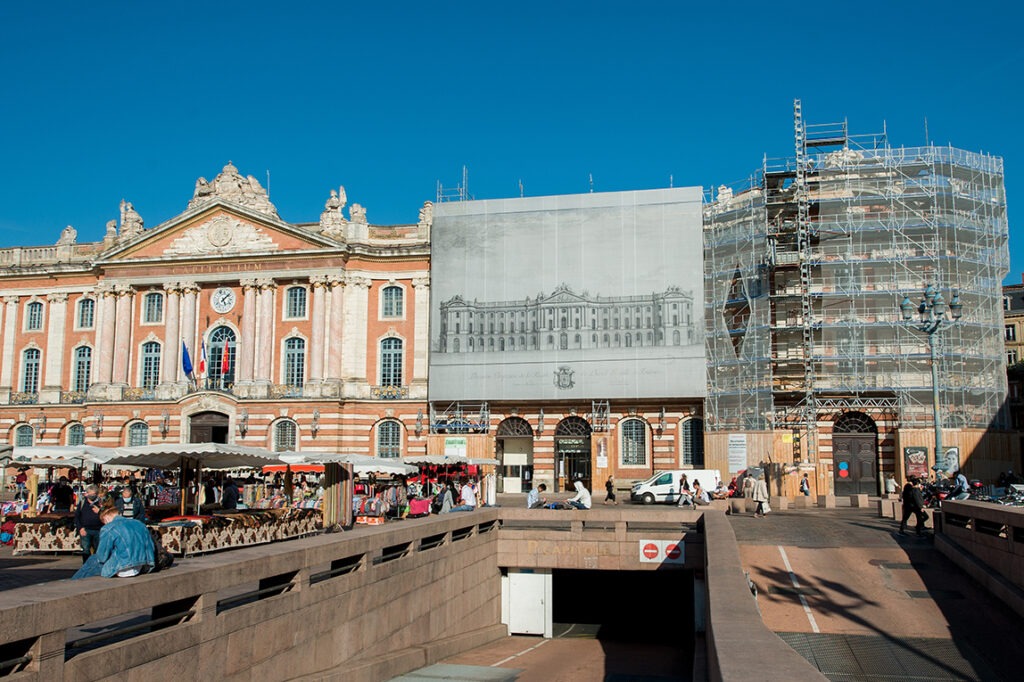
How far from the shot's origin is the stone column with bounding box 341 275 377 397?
164ft

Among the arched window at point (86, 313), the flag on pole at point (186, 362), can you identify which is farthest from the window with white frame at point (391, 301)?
the arched window at point (86, 313)

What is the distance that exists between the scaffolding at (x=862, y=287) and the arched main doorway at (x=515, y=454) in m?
9.39

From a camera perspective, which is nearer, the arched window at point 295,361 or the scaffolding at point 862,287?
the scaffolding at point 862,287

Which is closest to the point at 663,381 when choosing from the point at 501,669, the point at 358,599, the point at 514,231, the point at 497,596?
the point at 514,231

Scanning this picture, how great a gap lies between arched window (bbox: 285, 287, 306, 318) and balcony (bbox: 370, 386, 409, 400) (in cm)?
588

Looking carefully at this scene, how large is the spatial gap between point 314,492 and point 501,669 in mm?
18890

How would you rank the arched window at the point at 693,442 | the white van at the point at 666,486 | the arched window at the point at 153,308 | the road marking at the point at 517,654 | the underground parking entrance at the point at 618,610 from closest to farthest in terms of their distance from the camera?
the road marking at the point at 517,654, the underground parking entrance at the point at 618,610, the white van at the point at 666,486, the arched window at the point at 693,442, the arched window at the point at 153,308

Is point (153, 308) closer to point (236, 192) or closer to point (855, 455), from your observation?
point (236, 192)

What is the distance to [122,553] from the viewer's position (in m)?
11.1

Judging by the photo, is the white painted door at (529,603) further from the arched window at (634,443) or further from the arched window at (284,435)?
the arched window at (284,435)

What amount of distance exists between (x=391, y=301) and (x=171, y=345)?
1195 cm

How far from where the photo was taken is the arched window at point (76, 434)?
52281 mm

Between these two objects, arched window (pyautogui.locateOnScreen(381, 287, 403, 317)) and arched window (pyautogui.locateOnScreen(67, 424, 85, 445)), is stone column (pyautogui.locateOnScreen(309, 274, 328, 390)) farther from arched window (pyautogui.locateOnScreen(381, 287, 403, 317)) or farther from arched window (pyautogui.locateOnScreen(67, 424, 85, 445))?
arched window (pyautogui.locateOnScreen(67, 424, 85, 445))

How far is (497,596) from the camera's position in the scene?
25.3 meters
